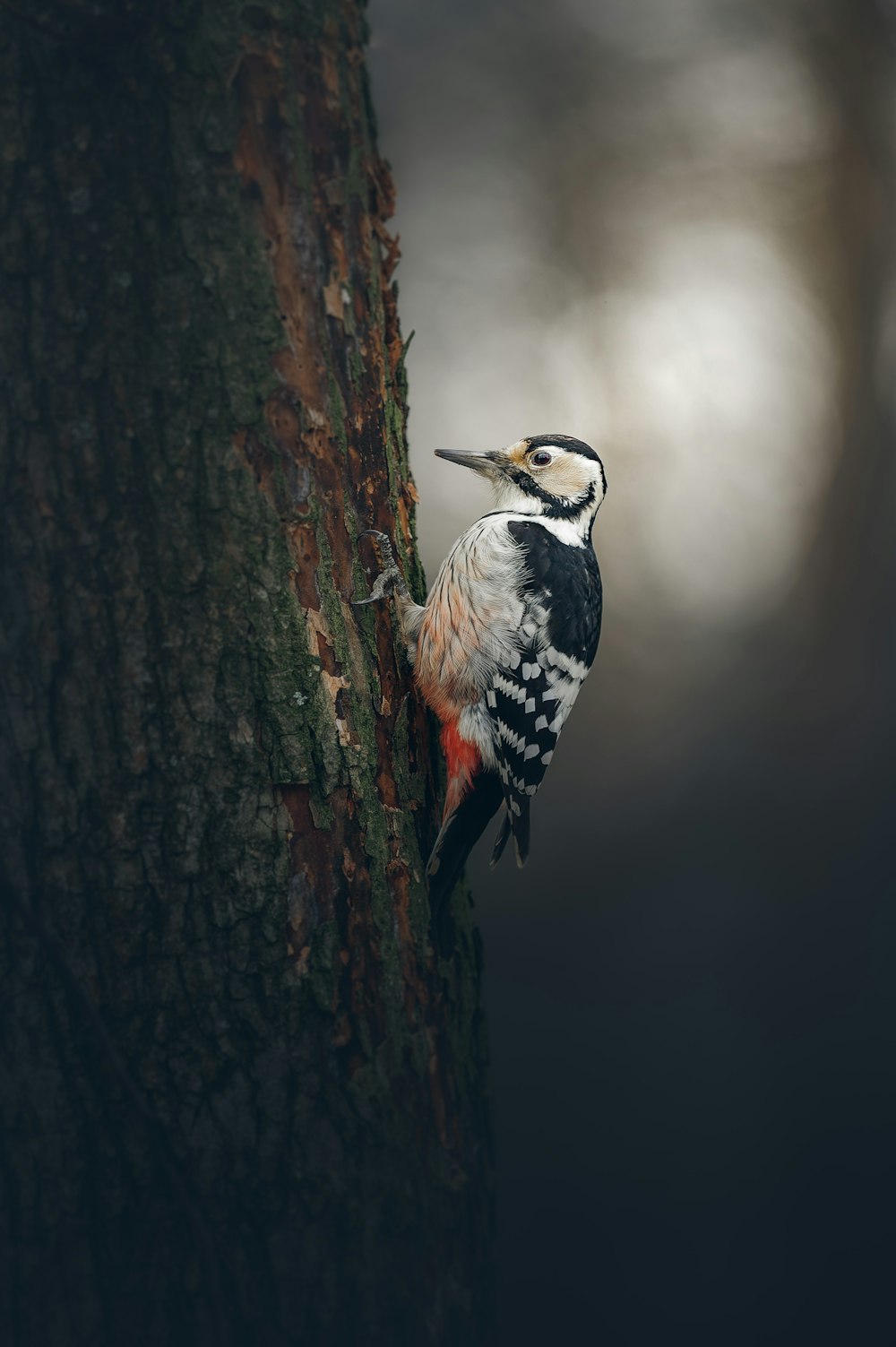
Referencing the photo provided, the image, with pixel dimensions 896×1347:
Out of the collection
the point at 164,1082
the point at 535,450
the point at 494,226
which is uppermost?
the point at 494,226

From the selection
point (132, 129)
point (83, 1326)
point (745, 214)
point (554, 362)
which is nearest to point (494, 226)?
point (554, 362)

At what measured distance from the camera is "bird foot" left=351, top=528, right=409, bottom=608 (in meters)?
1.77

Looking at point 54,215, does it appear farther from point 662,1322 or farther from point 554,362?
point 662,1322

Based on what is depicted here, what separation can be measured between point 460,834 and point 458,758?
237 mm

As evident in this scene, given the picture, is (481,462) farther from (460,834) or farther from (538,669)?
(460,834)

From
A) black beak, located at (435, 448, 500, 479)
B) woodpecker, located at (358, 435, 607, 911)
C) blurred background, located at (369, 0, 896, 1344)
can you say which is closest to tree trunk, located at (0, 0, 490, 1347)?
woodpecker, located at (358, 435, 607, 911)

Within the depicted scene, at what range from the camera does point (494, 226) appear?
3.39 m

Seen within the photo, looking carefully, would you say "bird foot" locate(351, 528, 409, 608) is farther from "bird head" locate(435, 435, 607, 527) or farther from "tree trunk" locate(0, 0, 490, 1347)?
"bird head" locate(435, 435, 607, 527)

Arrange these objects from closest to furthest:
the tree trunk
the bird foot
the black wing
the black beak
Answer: the tree trunk, the bird foot, the black wing, the black beak

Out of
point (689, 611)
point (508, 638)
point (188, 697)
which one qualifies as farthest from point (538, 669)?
point (689, 611)

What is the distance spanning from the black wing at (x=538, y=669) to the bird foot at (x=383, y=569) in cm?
53

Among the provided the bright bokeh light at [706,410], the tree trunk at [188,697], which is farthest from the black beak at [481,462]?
the tree trunk at [188,697]

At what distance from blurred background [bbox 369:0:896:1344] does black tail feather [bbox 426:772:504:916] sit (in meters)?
1.42

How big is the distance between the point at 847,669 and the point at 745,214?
1.89 m
